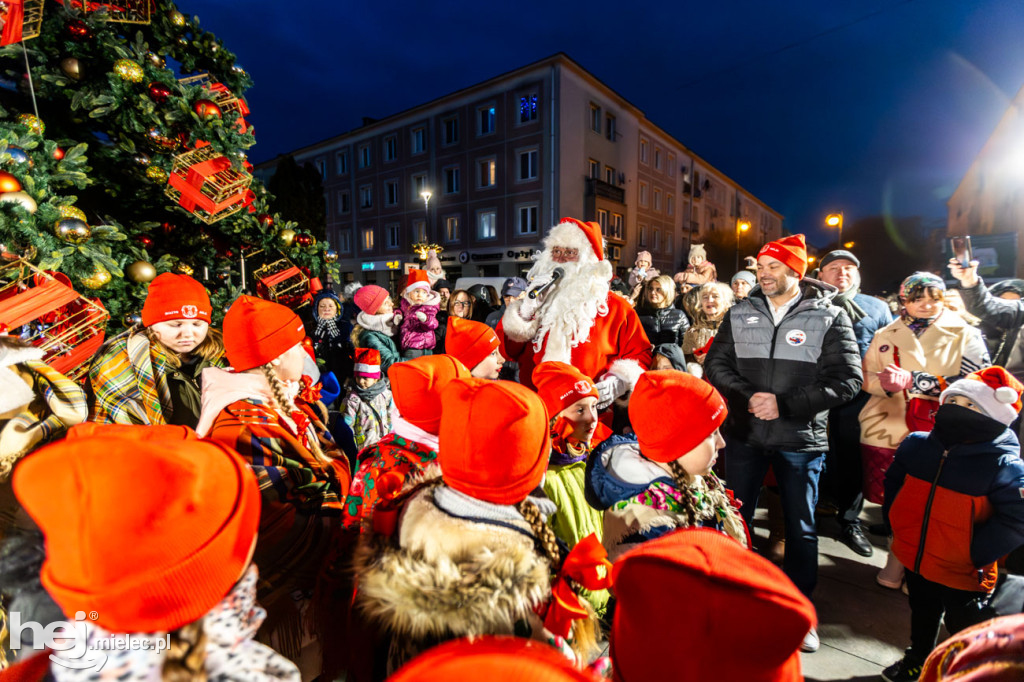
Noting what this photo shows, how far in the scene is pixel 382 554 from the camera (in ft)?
4.39

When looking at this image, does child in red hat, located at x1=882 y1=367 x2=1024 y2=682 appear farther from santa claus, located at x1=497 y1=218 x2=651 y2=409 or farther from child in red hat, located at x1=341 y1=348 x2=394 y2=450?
child in red hat, located at x1=341 y1=348 x2=394 y2=450

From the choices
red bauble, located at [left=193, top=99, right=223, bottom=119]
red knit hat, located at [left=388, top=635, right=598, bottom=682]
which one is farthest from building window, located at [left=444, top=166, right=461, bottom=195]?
red knit hat, located at [left=388, top=635, right=598, bottom=682]

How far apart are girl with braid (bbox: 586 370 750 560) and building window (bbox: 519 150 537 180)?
22662 mm

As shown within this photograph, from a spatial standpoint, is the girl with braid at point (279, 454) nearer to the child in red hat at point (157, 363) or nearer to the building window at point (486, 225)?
the child in red hat at point (157, 363)

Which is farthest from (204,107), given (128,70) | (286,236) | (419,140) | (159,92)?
(419,140)

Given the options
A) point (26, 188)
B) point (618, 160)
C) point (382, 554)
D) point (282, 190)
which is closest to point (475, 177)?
point (618, 160)

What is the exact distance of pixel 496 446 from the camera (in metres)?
1.40

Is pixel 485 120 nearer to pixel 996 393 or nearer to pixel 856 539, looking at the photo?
pixel 856 539

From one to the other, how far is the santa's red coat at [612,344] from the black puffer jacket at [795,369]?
63 cm

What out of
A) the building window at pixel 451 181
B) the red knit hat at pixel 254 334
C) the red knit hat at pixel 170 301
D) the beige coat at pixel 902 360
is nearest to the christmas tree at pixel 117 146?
the red knit hat at pixel 170 301

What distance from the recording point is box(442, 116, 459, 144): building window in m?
25.1

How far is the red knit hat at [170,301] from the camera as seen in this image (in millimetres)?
2600

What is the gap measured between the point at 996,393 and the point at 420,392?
2.84 metres

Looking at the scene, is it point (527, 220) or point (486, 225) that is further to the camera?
point (486, 225)
